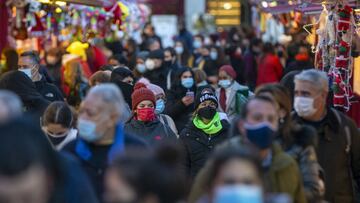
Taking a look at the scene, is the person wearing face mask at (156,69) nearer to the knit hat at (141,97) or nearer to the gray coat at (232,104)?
the gray coat at (232,104)

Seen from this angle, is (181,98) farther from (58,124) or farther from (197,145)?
(58,124)

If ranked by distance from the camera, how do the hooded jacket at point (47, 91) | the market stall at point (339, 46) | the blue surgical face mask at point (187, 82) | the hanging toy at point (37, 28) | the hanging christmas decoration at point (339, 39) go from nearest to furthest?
the market stall at point (339, 46)
the hanging christmas decoration at point (339, 39)
the hooded jacket at point (47, 91)
the blue surgical face mask at point (187, 82)
the hanging toy at point (37, 28)

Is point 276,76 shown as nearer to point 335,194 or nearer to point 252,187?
point 335,194

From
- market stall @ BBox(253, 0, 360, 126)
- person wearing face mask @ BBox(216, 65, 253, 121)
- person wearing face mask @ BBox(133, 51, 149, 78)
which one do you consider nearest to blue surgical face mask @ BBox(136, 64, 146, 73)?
person wearing face mask @ BBox(133, 51, 149, 78)

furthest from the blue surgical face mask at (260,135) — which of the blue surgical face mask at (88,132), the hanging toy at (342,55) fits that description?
the hanging toy at (342,55)

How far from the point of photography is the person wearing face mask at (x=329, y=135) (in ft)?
28.0

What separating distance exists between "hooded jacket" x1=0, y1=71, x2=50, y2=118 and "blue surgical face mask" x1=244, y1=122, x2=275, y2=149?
508 cm

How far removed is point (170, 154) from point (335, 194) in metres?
3.62

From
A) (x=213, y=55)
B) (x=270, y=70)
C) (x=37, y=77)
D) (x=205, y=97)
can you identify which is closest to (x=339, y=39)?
(x=205, y=97)

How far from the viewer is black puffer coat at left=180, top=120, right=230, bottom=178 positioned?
36.5 ft

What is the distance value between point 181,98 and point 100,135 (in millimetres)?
7360

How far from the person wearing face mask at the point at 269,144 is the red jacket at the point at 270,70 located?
14.6 meters

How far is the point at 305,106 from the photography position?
27.8ft

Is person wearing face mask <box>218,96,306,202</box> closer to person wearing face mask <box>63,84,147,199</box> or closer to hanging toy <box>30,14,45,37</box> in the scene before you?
person wearing face mask <box>63,84,147,199</box>
